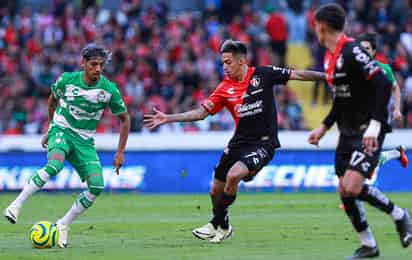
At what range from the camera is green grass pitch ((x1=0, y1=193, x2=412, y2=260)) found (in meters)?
11.6

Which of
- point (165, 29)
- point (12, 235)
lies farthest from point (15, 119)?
point (12, 235)

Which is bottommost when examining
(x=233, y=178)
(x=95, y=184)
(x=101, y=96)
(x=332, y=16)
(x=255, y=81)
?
(x=95, y=184)

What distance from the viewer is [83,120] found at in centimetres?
1334

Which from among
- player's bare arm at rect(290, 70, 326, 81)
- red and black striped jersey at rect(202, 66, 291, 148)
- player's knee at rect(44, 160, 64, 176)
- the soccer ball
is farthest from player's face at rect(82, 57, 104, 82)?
→ player's bare arm at rect(290, 70, 326, 81)

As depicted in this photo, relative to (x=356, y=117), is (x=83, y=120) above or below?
below

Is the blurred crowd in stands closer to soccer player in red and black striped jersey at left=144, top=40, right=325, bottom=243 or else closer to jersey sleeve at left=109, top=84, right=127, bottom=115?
jersey sleeve at left=109, top=84, right=127, bottom=115

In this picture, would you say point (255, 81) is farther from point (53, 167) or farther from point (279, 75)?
point (53, 167)

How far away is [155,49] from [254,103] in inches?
609

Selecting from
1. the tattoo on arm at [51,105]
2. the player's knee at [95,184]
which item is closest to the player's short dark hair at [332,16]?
the player's knee at [95,184]

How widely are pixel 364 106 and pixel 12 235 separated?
5414 mm

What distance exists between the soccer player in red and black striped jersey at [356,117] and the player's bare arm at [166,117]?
250cm

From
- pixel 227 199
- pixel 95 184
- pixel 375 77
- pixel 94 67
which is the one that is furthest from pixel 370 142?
pixel 94 67

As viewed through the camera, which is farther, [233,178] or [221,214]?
[221,214]

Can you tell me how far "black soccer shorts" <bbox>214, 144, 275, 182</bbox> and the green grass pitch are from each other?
2.70 ft
